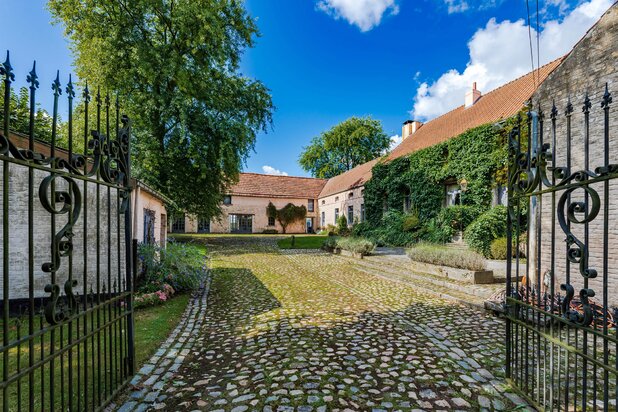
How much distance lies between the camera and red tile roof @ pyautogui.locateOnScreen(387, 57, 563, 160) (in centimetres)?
1414

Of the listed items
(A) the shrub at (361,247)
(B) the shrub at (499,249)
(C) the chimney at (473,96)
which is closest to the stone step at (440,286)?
(A) the shrub at (361,247)

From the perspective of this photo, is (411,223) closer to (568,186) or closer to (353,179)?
(353,179)

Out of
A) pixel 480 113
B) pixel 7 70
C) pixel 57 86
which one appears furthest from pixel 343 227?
pixel 7 70

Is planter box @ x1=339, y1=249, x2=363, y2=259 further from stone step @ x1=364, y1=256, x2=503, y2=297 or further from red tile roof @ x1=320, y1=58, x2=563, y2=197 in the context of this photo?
red tile roof @ x1=320, y1=58, x2=563, y2=197

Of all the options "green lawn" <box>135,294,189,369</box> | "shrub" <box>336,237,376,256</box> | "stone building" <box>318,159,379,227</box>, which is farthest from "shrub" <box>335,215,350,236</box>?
"green lawn" <box>135,294,189,369</box>

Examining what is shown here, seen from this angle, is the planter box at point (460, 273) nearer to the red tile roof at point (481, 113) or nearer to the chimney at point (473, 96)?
the red tile roof at point (481, 113)

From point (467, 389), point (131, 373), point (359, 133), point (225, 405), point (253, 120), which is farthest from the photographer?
point (359, 133)

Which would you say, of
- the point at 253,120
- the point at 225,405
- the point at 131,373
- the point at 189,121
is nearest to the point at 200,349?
the point at 131,373

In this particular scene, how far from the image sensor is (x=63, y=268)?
599cm

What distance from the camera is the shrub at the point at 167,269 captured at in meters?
7.04

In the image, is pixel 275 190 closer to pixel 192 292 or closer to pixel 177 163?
pixel 177 163

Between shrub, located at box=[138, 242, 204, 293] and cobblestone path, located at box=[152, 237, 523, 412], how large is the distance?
1024mm

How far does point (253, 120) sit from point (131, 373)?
15.8 meters

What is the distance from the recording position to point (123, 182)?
324cm
